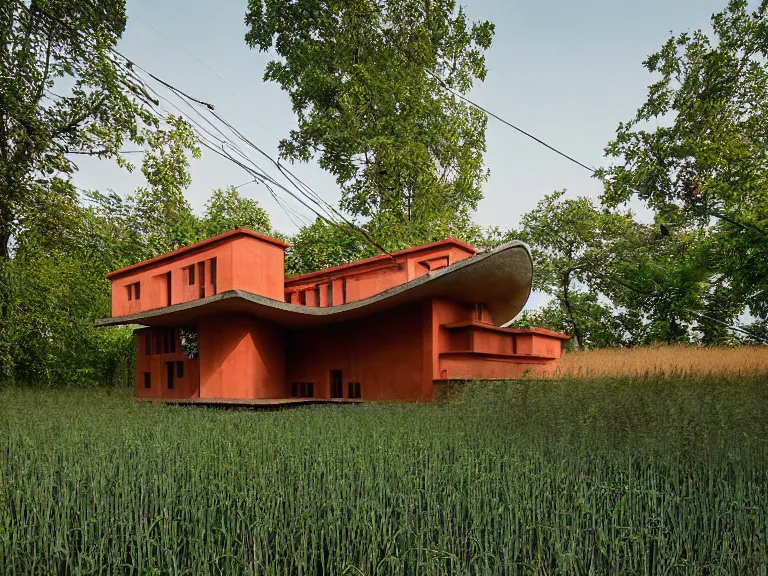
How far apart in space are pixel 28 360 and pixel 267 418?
14062 mm

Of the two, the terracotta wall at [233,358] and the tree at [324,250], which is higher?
the tree at [324,250]

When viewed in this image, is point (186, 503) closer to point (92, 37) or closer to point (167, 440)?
point (167, 440)

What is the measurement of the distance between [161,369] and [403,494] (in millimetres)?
10851

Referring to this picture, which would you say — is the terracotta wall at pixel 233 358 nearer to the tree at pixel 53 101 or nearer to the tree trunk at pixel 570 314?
the tree at pixel 53 101

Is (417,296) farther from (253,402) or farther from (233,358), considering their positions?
(233,358)

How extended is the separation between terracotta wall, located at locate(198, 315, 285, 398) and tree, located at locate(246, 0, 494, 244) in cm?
1119

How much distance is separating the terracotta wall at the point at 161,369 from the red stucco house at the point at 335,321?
0.13 feet

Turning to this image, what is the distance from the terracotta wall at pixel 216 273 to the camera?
10812mm

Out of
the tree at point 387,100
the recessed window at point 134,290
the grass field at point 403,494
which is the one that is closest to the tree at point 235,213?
the tree at point 387,100

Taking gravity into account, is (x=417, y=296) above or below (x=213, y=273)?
below

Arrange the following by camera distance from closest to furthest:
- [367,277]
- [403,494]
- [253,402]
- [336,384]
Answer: [403,494] < [253,402] < [367,277] < [336,384]

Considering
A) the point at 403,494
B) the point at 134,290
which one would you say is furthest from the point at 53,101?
the point at 403,494

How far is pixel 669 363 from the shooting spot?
15406mm

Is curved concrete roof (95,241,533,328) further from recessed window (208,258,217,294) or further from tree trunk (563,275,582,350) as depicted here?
tree trunk (563,275,582,350)
